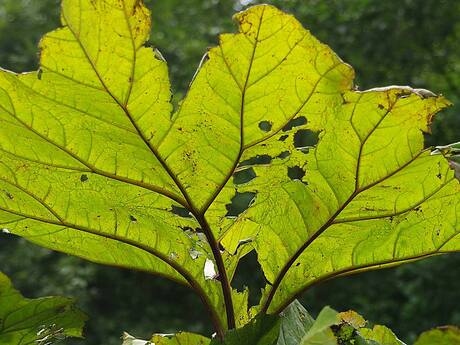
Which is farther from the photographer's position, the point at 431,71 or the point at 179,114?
the point at 431,71

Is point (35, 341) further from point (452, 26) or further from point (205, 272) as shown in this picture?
point (452, 26)

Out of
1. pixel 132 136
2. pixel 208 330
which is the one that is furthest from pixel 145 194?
pixel 208 330

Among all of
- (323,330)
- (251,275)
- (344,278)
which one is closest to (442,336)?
(323,330)

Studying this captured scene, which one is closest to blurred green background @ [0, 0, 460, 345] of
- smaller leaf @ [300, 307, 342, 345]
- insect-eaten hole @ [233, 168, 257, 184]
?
insect-eaten hole @ [233, 168, 257, 184]

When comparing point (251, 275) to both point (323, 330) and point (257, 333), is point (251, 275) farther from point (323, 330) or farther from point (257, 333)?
point (323, 330)

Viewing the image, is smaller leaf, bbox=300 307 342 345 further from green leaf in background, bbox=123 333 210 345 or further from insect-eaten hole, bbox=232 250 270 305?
insect-eaten hole, bbox=232 250 270 305

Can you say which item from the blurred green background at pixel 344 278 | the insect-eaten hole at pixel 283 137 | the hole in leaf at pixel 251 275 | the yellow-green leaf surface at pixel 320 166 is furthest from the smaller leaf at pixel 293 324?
the hole in leaf at pixel 251 275
